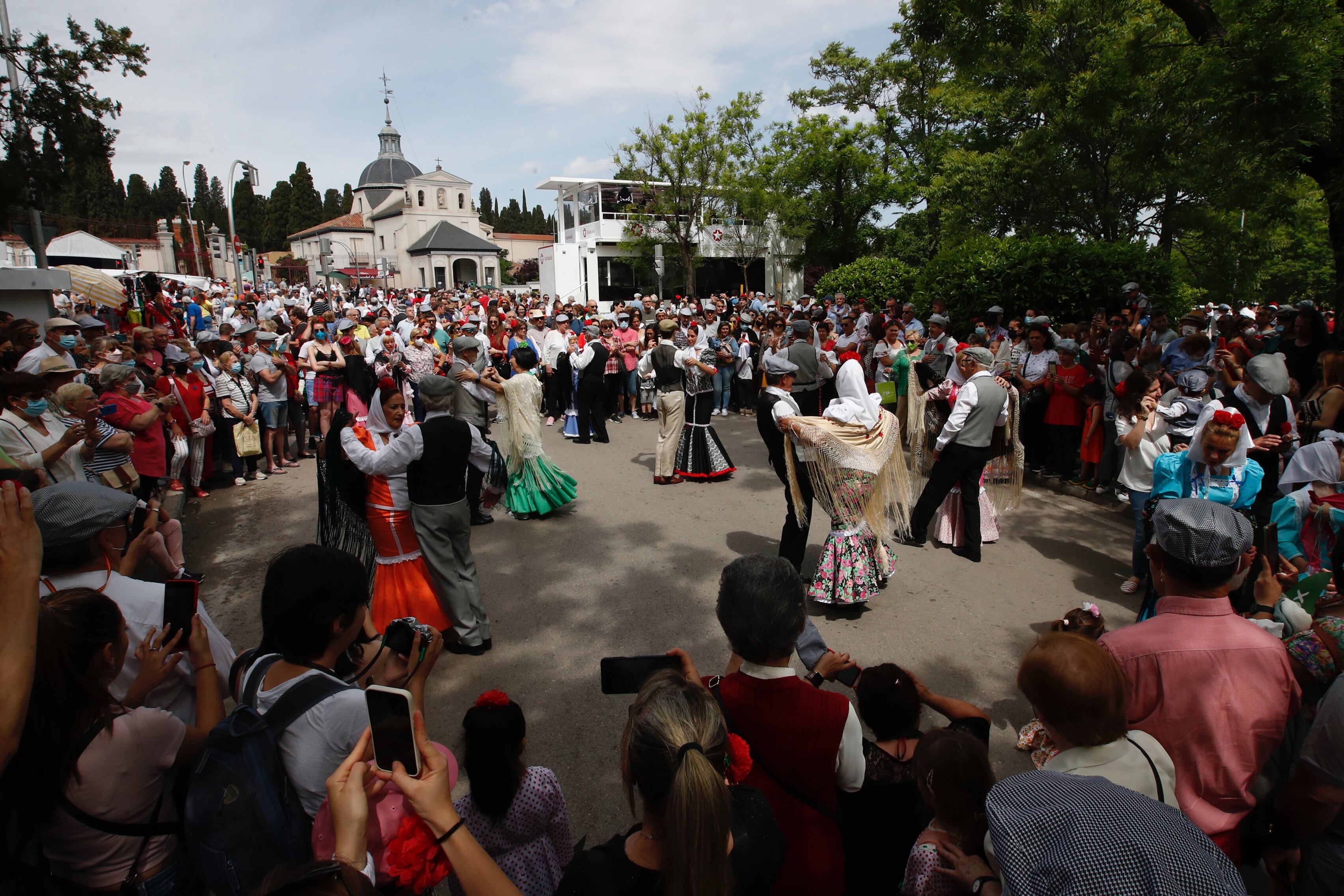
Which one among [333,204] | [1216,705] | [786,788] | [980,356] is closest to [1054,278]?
[980,356]

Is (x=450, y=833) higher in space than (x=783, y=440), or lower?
lower

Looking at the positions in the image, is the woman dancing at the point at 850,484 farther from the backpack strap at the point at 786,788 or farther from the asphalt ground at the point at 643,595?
the backpack strap at the point at 786,788

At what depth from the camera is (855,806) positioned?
2.28 metres

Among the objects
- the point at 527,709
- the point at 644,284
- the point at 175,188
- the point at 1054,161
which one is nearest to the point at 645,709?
the point at 527,709

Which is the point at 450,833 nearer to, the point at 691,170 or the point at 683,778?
the point at 683,778

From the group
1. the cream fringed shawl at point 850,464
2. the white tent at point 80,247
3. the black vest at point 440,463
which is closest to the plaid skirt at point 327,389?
the black vest at point 440,463

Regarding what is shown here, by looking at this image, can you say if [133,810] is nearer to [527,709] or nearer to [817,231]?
[527,709]

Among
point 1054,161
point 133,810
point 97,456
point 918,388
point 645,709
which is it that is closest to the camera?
point 645,709

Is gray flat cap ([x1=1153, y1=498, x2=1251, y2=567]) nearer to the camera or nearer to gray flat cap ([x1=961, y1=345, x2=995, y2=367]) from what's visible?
the camera

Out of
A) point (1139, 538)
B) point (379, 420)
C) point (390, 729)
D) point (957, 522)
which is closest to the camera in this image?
point (390, 729)

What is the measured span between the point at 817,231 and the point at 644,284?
9168 millimetres

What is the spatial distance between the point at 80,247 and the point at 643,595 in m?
31.3

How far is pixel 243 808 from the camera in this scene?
69.9 inches

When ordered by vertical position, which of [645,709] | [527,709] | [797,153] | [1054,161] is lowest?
[527,709]
